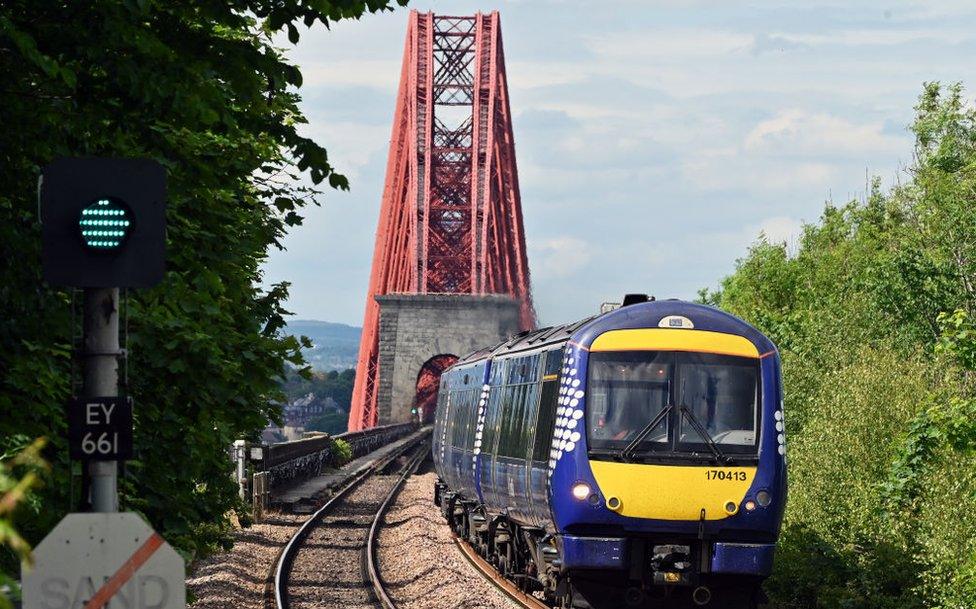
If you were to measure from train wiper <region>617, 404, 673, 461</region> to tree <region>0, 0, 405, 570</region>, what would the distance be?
358 cm

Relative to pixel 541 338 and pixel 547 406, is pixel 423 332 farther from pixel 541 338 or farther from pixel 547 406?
pixel 547 406

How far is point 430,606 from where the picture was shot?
60.0ft

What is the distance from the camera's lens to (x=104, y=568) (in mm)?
5980

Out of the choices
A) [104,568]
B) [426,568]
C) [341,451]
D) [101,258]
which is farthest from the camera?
[341,451]

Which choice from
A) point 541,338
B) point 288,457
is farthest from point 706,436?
point 288,457

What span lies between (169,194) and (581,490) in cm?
549

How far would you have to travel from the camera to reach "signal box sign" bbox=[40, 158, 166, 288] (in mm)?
6512

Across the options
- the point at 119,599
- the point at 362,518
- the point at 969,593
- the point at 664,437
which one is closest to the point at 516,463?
the point at 664,437

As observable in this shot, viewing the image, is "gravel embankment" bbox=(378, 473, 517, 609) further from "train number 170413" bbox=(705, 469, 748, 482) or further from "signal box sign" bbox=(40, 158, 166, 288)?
"signal box sign" bbox=(40, 158, 166, 288)

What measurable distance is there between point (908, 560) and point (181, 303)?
11.9m

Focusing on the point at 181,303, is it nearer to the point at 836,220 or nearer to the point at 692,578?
the point at 692,578

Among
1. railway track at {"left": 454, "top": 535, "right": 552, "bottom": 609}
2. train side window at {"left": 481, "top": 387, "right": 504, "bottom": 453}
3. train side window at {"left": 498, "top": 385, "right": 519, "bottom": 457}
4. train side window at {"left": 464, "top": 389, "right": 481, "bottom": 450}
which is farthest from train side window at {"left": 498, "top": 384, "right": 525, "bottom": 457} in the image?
train side window at {"left": 464, "top": 389, "right": 481, "bottom": 450}

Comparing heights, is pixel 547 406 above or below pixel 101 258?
below

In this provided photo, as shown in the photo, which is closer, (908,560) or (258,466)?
(908,560)
